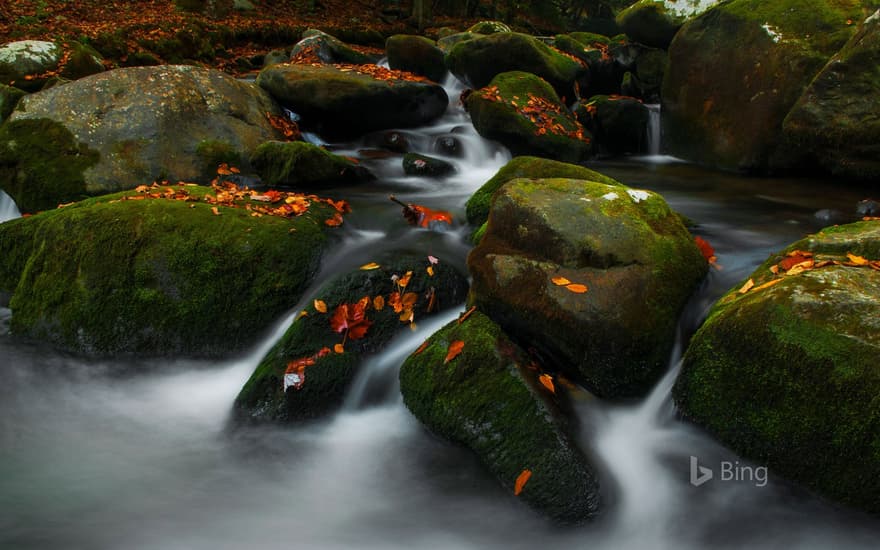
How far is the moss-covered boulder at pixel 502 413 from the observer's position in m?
2.95

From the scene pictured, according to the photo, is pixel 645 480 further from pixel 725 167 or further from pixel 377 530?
pixel 725 167

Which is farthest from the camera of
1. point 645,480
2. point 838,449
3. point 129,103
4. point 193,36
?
point 193,36

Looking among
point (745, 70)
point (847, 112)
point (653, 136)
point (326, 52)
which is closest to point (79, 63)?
point (326, 52)

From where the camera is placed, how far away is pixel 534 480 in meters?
2.98

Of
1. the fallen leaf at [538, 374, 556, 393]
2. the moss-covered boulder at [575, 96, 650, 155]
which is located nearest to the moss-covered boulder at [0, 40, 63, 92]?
the moss-covered boulder at [575, 96, 650, 155]

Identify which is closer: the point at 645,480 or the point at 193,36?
the point at 645,480

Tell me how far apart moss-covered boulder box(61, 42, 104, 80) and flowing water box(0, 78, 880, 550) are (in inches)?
276

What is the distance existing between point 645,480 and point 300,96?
25.0ft

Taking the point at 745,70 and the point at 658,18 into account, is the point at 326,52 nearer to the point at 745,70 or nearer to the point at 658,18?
the point at 658,18

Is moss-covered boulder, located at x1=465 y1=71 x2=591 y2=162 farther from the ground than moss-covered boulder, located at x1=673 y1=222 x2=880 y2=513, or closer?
farther from the ground

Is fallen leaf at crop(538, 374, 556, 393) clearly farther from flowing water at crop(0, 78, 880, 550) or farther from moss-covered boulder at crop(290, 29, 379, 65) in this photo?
moss-covered boulder at crop(290, 29, 379, 65)

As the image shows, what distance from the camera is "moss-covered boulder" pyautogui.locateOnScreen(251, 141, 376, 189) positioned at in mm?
6887

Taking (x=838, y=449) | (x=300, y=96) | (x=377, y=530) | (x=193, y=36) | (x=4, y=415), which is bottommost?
(x=377, y=530)

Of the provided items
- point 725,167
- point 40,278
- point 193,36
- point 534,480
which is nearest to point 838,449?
point 534,480
